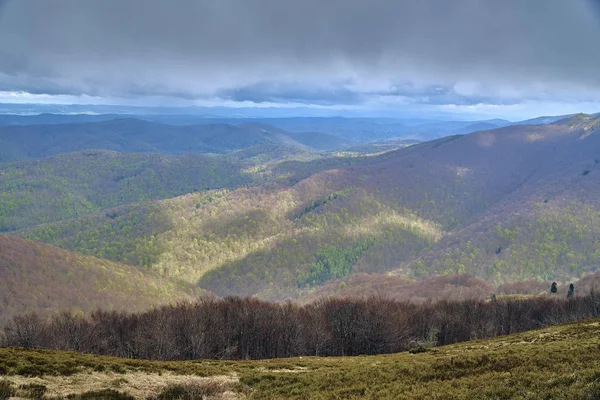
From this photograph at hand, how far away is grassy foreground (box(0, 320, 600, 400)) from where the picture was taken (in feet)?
76.3

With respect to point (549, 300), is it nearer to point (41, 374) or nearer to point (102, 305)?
point (41, 374)

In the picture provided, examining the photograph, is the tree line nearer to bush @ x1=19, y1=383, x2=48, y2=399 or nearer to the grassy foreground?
the grassy foreground

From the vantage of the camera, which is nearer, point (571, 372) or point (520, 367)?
point (571, 372)

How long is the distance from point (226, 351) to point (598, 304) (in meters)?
108

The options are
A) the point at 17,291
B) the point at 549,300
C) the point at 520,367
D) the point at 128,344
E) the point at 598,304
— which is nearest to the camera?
the point at 520,367

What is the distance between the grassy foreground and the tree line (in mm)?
54507

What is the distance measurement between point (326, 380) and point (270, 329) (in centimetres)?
6961

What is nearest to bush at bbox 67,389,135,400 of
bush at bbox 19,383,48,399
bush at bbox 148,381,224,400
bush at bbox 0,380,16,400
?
bush at bbox 19,383,48,399

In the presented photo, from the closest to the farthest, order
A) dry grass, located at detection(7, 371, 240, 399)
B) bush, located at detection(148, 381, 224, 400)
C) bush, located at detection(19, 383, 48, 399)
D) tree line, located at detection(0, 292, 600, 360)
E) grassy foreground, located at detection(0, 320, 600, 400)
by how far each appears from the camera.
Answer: grassy foreground, located at detection(0, 320, 600, 400), bush, located at detection(19, 383, 48, 399), dry grass, located at detection(7, 371, 240, 399), bush, located at detection(148, 381, 224, 400), tree line, located at detection(0, 292, 600, 360)

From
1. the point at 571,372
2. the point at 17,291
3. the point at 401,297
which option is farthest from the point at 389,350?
the point at 17,291

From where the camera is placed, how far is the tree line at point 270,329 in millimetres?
89875

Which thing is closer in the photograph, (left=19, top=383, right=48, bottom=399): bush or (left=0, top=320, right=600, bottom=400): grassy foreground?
(left=0, top=320, right=600, bottom=400): grassy foreground

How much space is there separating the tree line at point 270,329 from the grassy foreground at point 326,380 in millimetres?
54507

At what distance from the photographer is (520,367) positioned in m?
28.0
